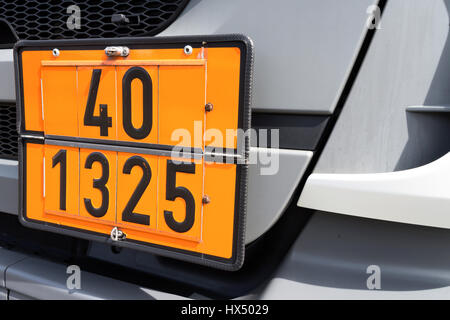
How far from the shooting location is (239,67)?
645mm

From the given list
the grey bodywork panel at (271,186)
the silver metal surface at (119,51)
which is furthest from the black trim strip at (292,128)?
the silver metal surface at (119,51)

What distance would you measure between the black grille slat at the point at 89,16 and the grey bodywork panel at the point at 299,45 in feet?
0.57

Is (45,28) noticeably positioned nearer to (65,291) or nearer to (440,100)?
(65,291)

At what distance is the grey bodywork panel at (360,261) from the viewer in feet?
2.16

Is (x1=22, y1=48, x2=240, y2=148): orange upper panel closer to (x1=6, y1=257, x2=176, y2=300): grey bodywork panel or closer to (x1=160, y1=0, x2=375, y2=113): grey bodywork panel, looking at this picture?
(x1=160, y1=0, x2=375, y2=113): grey bodywork panel

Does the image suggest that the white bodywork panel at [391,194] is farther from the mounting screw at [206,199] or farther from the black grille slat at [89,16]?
the black grille slat at [89,16]

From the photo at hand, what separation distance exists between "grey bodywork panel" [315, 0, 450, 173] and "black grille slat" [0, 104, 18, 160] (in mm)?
811

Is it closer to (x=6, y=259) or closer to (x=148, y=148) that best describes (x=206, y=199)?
(x=148, y=148)

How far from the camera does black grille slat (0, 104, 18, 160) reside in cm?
99

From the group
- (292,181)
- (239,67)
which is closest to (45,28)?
(239,67)

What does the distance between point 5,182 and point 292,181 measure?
2.43 feet

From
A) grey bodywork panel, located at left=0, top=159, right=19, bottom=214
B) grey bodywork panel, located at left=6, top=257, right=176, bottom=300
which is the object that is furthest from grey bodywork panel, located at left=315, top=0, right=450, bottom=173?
grey bodywork panel, located at left=0, top=159, right=19, bottom=214

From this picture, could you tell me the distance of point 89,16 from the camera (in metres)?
0.87

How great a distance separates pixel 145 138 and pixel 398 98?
1.52 feet
